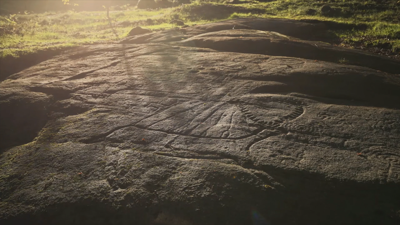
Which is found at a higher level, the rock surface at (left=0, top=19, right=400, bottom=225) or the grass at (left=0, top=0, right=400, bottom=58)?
the grass at (left=0, top=0, right=400, bottom=58)

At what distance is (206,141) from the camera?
173 inches

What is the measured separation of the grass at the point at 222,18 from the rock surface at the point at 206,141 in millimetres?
3669

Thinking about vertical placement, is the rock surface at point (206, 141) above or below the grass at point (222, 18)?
below

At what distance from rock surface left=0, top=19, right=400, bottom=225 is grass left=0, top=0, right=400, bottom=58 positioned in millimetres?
3669

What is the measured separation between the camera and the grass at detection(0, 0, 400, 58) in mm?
10391

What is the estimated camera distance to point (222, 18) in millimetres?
15469

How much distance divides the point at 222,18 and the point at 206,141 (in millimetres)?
12396

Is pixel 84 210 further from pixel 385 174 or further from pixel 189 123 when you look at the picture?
pixel 385 174

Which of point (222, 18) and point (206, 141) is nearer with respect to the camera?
point (206, 141)

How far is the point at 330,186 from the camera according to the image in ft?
11.5

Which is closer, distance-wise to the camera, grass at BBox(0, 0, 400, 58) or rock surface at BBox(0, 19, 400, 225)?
rock surface at BBox(0, 19, 400, 225)

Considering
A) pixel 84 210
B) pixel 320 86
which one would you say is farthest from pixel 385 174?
pixel 84 210

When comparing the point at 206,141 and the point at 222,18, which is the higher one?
the point at 222,18

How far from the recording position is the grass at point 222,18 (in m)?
10.4
